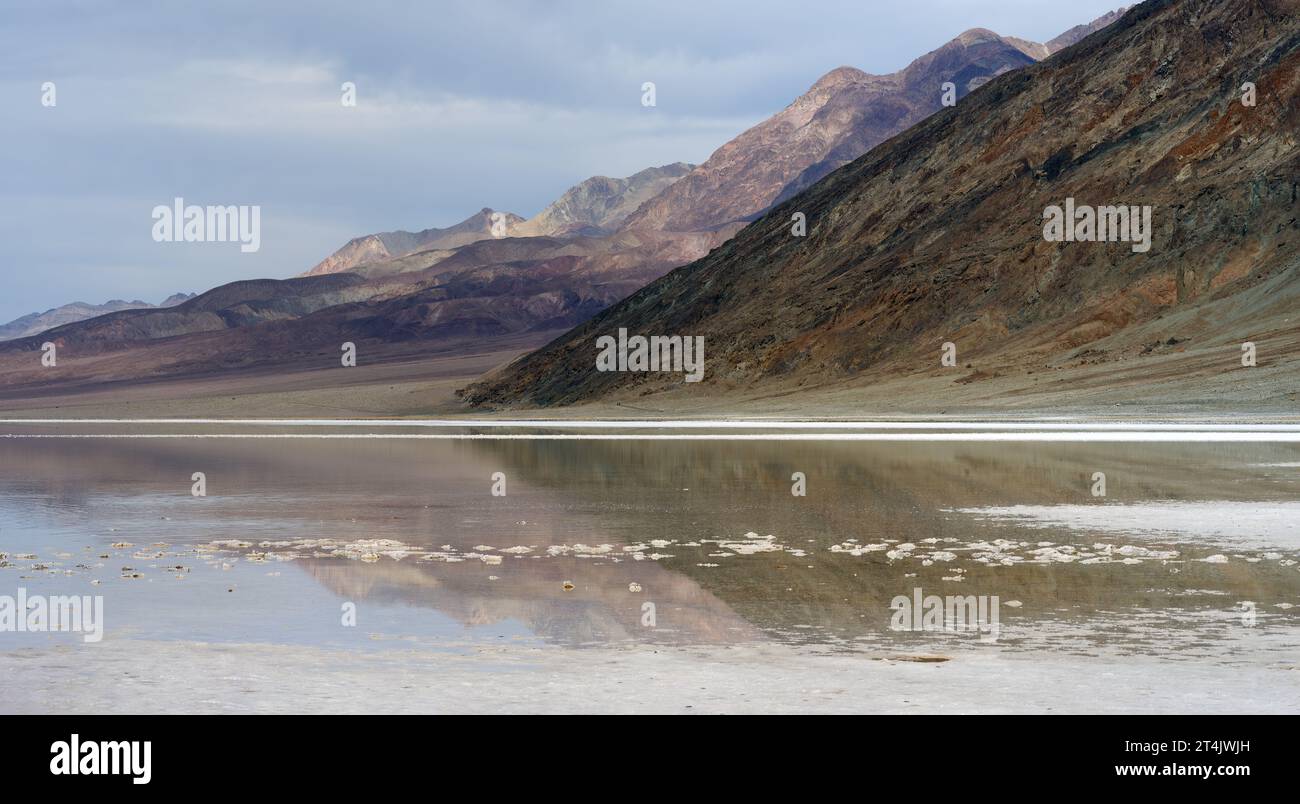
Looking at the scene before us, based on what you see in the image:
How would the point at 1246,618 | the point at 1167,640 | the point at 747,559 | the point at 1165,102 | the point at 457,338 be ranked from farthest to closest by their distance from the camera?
the point at 457,338 < the point at 1165,102 < the point at 747,559 < the point at 1246,618 < the point at 1167,640

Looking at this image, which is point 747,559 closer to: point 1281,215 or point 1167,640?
point 1167,640

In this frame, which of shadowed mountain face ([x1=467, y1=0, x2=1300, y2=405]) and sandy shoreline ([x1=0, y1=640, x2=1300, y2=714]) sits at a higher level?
shadowed mountain face ([x1=467, y1=0, x2=1300, y2=405])

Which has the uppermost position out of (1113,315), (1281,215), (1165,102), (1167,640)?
(1165,102)

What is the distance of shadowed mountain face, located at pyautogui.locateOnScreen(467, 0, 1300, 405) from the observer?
74.5 metres

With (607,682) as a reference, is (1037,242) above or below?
above

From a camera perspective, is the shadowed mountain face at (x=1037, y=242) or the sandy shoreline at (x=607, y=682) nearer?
the sandy shoreline at (x=607, y=682)

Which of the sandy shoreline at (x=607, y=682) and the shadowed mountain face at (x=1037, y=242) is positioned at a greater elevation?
the shadowed mountain face at (x=1037, y=242)

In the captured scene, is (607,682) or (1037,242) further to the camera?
(1037,242)

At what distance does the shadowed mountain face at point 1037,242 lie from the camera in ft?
244

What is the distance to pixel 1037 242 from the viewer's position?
81938mm

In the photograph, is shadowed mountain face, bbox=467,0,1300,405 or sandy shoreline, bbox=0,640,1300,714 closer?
sandy shoreline, bbox=0,640,1300,714
